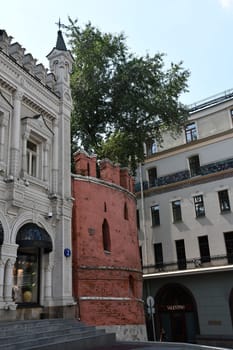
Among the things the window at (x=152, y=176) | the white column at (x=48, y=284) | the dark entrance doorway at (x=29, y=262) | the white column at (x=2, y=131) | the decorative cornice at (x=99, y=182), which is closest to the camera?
the dark entrance doorway at (x=29, y=262)

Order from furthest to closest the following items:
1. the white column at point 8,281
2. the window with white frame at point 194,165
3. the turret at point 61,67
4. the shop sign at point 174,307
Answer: the window with white frame at point 194,165 < the shop sign at point 174,307 < the turret at point 61,67 < the white column at point 8,281

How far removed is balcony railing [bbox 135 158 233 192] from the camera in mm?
26484

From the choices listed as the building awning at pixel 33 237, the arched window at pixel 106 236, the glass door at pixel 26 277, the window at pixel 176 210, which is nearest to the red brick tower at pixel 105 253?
the arched window at pixel 106 236

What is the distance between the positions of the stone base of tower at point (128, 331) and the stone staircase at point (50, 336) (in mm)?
2947

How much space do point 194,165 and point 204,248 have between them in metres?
6.09

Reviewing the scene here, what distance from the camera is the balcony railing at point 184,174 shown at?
26484mm

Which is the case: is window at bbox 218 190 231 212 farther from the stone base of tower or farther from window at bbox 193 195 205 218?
the stone base of tower

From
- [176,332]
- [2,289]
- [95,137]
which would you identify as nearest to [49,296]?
[2,289]

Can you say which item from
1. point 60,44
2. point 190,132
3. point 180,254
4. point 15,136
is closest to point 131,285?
point 15,136

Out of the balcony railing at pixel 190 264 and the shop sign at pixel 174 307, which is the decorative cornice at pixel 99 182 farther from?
the shop sign at pixel 174 307

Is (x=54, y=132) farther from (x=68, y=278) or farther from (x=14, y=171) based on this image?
(x=68, y=278)

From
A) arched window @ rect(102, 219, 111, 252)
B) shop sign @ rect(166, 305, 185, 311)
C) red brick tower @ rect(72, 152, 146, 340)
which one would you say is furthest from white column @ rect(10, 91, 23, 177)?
shop sign @ rect(166, 305, 185, 311)

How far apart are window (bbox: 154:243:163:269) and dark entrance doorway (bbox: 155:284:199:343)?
5.07ft

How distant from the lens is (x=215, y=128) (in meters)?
27.8
